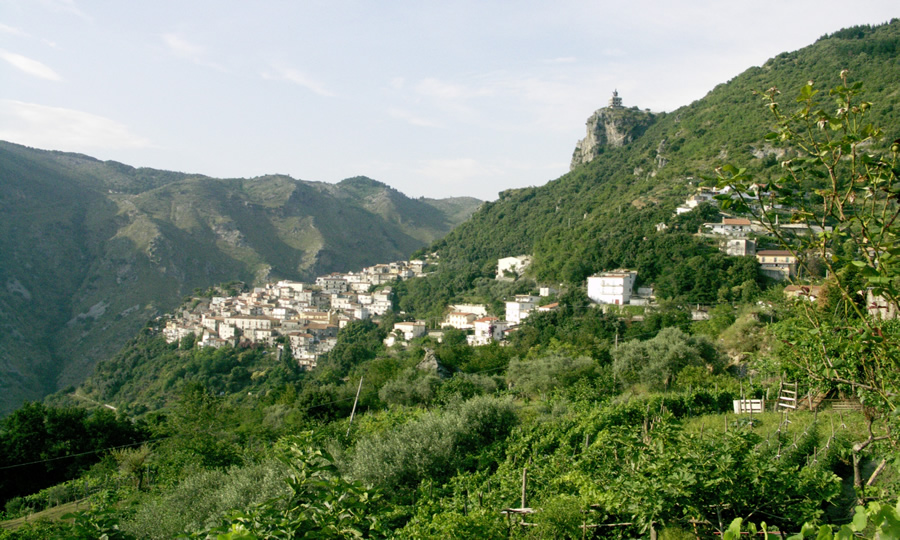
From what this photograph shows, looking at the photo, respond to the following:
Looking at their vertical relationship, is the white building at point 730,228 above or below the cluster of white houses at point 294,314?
above

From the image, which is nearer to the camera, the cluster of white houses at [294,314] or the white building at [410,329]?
the white building at [410,329]

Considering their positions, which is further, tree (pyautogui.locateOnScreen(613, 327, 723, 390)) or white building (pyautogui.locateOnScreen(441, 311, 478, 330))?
white building (pyautogui.locateOnScreen(441, 311, 478, 330))

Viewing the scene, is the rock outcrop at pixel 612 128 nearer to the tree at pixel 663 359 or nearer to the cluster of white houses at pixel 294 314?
the cluster of white houses at pixel 294 314

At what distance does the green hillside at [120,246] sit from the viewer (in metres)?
70.3

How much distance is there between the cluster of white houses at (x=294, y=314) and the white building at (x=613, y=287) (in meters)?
27.6

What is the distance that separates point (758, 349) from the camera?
24172 millimetres

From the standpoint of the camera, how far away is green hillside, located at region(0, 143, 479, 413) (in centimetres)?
7031

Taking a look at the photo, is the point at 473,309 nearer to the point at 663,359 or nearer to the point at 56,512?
the point at 663,359

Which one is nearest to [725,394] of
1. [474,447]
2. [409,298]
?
[474,447]

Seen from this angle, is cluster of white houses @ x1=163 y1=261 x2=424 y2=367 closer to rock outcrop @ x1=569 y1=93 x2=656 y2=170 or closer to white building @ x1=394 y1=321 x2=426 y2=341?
white building @ x1=394 y1=321 x2=426 y2=341

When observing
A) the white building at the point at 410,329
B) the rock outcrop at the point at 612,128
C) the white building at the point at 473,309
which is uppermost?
the rock outcrop at the point at 612,128

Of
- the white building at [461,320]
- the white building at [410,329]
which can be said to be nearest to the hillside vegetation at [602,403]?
the white building at [410,329]

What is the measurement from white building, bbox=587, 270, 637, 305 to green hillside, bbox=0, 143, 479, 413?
5129cm

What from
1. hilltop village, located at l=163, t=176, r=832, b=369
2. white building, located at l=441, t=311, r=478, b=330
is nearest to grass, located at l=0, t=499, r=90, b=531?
hilltop village, located at l=163, t=176, r=832, b=369
